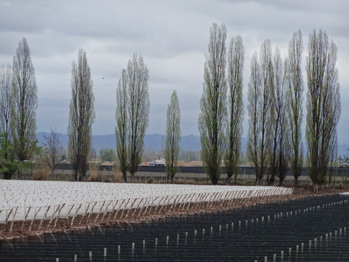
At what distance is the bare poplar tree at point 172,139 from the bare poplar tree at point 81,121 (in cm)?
569

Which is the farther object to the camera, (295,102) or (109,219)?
(295,102)

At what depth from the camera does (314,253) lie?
15203 mm

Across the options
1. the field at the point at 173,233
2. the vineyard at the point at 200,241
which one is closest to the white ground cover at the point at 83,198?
the field at the point at 173,233

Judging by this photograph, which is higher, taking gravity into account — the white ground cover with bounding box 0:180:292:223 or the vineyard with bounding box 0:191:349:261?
the white ground cover with bounding box 0:180:292:223

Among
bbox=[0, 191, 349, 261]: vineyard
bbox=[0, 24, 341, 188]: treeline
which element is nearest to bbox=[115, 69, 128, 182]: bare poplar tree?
bbox=[0, 24, 341, 188]: treeline

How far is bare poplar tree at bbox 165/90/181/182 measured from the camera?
5038 cm

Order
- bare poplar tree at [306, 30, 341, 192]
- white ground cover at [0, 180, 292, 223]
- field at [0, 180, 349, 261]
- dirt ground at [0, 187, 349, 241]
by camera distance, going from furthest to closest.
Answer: bare poplar tree at [306, 30, 341, 192]
white ground cover at [0, 180, 292, 223]
dirt ground at [0, 187, 349, 241]
field at [0, 180, 349, 261]

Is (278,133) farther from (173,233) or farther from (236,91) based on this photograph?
(173,233)

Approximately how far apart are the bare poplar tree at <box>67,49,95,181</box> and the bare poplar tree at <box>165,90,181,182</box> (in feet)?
18.7

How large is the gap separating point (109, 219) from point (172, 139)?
30.1m

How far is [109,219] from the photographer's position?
71.4ft

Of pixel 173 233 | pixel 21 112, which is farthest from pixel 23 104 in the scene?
pixel 173 233

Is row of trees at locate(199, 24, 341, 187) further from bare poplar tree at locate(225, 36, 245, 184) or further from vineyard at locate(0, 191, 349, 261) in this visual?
vineyard at locate(0, 191, 349, 261)

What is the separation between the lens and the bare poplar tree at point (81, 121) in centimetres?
4972
